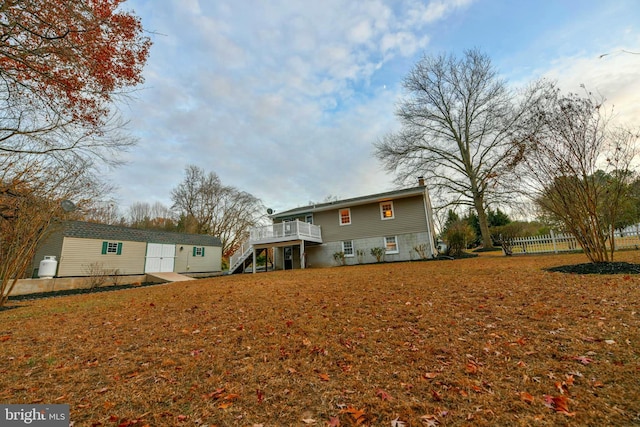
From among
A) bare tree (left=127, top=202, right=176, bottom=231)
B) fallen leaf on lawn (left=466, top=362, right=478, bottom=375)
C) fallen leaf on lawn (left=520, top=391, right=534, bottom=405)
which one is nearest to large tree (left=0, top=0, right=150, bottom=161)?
fallen leaf on lawn (left=466, top=362, right=478, bottom=375)

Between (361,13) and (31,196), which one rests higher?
(361,13)

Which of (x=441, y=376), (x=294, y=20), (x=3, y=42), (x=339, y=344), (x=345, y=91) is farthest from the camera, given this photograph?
(x=345, y=91)

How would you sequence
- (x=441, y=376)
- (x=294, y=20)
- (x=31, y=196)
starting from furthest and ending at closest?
(x=294, y=20) → (x=31, y=196) → (x=441, y=376)

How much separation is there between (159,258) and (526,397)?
22946 millimetres

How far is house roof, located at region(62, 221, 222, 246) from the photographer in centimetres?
1616

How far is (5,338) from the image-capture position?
16.1 feet

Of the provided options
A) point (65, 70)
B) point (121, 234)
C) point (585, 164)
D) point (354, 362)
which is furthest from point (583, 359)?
point (121, 234)

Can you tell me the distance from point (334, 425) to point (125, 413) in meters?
2.04

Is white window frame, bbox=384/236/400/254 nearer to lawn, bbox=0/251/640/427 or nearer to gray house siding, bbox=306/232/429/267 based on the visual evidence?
gray house siding, bbox=306/232/429/267

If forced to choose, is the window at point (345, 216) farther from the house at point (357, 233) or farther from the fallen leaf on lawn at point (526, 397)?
the fallen leaf on lawn at point (526, 397)

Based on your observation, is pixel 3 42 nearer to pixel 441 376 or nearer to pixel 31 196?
pixel 31 196

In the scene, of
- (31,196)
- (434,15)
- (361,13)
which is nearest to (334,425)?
(31,196)

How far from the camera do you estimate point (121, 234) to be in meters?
18.4

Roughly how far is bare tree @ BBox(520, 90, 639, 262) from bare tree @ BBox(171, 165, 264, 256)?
29.2 metres
